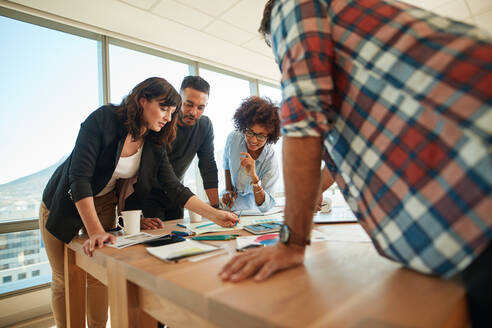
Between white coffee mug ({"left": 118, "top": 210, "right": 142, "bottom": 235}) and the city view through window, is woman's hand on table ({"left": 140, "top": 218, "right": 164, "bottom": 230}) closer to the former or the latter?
white coffee mug ({"left": 118, "top": 210, "right": 142, "bottom": 235})

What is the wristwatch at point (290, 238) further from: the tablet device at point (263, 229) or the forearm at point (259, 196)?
the forearm at point (259, 196)

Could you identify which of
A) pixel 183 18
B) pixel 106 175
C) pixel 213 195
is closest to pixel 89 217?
pixel 106 175

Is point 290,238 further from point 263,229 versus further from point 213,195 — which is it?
point 213,195

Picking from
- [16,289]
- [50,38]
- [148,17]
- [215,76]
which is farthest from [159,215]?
[215,76]

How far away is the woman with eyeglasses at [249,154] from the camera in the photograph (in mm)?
2051

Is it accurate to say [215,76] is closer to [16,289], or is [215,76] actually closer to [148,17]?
[148,17]

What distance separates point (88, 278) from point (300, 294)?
1.59 meters

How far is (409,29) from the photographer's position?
1.64 feet

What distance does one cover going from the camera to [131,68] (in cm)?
353

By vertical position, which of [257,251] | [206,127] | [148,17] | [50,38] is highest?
[148,17]

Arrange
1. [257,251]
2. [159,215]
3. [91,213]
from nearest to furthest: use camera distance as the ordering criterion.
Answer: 1. [257,251]
2. [91,213]
3. [159,215]

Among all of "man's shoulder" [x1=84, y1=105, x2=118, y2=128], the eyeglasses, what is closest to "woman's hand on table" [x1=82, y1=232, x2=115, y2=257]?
"man's shoulder" [x1=84, y1=105, x2=118, y2=128]

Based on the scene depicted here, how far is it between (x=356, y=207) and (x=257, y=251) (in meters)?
0.25

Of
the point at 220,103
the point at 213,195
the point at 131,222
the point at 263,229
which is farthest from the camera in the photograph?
the point at 220,103
